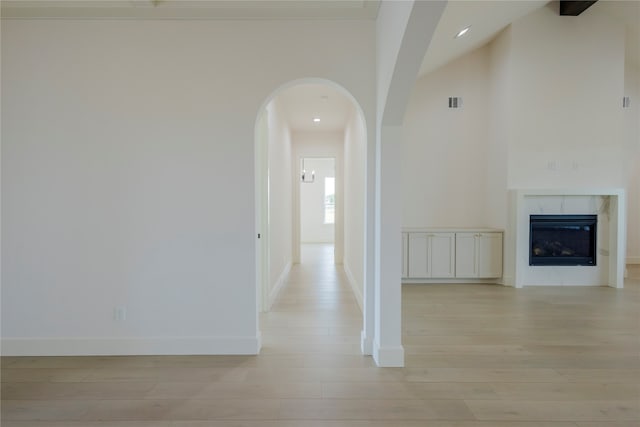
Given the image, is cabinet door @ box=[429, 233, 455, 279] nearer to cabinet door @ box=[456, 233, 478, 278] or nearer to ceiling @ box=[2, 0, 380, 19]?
cabinet door @ box=[456, 233, 478, 278]

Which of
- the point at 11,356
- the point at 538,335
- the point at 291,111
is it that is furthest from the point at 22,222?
the point at 538,335

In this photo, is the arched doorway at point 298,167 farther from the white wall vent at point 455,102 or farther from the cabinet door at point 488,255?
the cabinet door at point 488,255

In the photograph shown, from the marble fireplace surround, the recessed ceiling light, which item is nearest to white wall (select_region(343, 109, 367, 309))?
the recessed ceiling light

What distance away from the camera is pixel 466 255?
548cm

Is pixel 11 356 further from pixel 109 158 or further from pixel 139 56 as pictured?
pixel 139 56

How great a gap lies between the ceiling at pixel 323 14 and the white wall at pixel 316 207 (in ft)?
15.8

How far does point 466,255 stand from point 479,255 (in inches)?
7.8

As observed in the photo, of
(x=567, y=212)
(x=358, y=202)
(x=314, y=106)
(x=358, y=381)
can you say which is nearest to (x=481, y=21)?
(x=314, y=106)

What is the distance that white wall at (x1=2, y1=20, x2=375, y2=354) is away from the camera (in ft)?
9.31

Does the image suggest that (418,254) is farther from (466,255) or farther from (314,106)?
(314,106)

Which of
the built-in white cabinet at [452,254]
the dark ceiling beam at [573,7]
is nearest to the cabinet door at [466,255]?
the built-in white cabinet at [452,254]

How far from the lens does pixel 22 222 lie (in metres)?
2.86

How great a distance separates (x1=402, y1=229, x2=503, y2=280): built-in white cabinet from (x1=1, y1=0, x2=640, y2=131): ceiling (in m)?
2.42

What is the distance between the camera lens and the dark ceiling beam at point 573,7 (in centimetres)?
499
